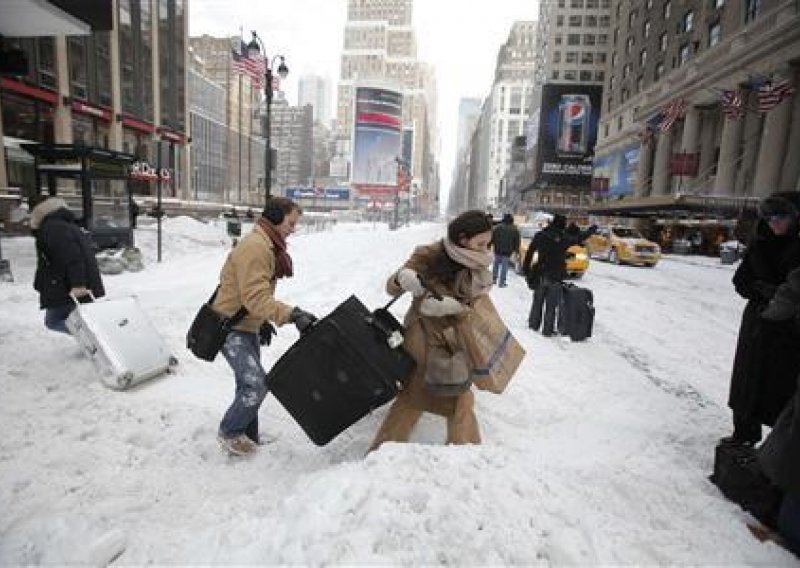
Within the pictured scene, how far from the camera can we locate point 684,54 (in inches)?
1817

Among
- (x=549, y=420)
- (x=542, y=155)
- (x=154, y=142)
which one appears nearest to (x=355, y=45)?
(x=542, y=155)

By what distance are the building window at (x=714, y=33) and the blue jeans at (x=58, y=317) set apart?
161 ft

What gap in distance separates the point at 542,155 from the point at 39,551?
299 ft

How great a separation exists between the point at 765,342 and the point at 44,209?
6282 millimetres

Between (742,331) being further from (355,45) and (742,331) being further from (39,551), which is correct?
(355,45)

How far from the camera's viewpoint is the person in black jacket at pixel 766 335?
3.30 metres

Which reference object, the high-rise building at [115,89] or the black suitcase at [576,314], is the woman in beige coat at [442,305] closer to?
the black suitcase at [576,314]

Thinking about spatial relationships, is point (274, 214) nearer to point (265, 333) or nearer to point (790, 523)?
point (265, 333)

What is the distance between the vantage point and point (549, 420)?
466cm

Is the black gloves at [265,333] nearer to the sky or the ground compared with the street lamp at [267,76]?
nearer to the ground

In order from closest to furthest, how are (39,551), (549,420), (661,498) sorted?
(39,551) < (661,498) < (549,420)

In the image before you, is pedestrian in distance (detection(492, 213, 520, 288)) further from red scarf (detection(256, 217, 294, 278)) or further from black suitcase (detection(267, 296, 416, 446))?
black suitcase (detection(267, 296, 416, 446))

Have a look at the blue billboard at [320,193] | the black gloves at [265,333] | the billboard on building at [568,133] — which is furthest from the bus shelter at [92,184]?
the blue billboard at [320,193]

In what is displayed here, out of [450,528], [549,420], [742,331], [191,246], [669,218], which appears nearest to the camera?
[450,528]
